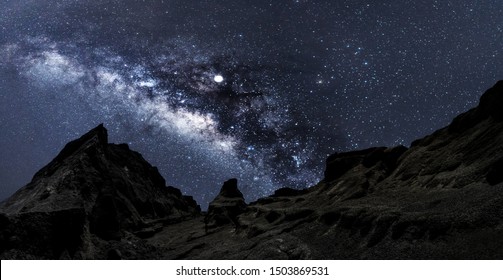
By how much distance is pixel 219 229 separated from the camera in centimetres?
3344

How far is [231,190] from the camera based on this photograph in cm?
5106

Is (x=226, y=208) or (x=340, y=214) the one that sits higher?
(x=226, y=208)

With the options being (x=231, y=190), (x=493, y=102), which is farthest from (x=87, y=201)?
(x=493, y=102)

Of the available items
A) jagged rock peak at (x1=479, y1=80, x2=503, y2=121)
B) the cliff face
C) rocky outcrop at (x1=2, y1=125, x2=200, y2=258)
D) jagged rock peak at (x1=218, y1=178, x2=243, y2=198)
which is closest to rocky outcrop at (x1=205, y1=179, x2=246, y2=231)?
jagged rock peak at (x1=218, y1=178, x2=243, y2=198)

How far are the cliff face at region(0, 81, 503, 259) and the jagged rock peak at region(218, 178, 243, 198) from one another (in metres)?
8.27

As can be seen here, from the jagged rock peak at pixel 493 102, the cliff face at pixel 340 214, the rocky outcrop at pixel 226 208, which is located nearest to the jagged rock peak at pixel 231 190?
the rocky outcrop at pixel 226 208

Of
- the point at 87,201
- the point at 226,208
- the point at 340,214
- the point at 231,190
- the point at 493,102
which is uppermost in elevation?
the point at 231,190

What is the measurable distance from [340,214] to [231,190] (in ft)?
106

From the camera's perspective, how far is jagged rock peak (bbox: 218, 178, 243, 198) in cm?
4997

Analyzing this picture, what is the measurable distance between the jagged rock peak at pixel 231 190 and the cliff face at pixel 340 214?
827cm

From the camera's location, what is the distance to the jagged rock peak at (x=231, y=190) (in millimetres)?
49969

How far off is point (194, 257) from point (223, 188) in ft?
88.4

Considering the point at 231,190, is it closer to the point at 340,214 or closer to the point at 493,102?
the point at 340,214

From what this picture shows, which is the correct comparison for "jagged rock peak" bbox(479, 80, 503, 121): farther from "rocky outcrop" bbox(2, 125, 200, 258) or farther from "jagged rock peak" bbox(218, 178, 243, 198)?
"jagged rock peak" bbox(218, 178, 243, 198)
